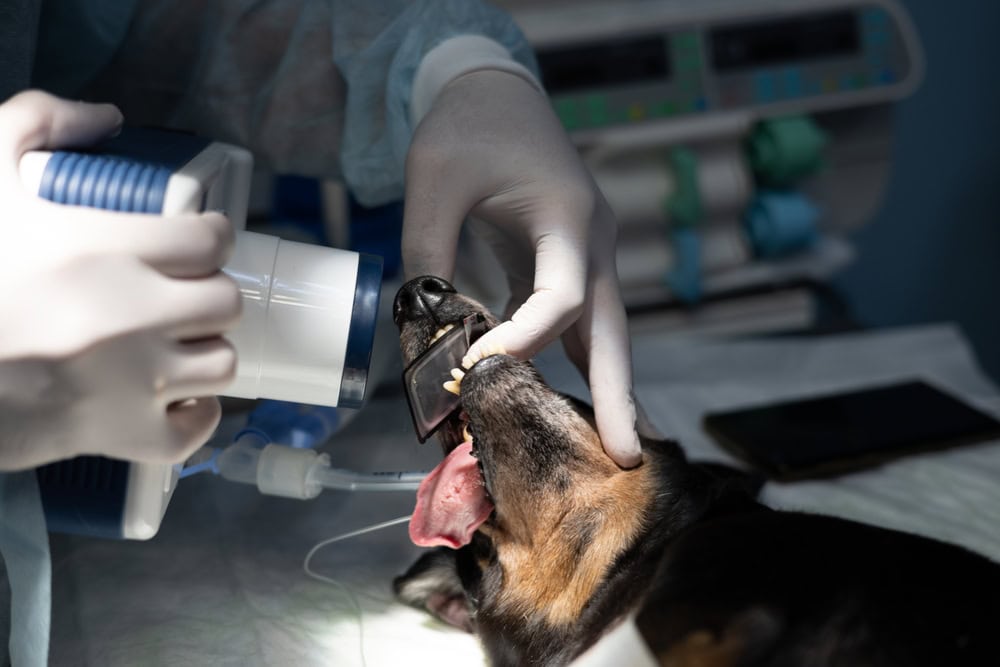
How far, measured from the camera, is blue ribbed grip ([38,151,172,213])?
67cm

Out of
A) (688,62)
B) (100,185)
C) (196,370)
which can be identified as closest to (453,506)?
(196,370)

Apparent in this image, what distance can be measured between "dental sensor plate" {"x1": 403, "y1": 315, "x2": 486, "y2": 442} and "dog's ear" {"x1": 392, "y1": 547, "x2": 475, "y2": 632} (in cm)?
19

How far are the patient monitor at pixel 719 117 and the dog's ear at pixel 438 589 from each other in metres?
0.85

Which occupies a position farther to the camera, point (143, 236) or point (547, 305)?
point (547, 305)

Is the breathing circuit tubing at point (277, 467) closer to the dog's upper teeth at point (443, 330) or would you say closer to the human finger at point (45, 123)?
the dog's upper teeth at point (443, 330)

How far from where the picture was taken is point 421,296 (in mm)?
882

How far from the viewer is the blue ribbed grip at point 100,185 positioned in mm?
674

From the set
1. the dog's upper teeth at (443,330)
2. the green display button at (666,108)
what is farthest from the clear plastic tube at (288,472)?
the green display button at (666,108)

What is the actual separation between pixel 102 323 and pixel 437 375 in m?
0.34

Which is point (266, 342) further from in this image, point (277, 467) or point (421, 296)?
point (277, 467)

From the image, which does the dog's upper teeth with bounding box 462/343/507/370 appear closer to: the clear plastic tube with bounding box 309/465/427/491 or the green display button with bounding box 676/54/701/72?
the clear plastic tube with bounding box 309/465/427/491

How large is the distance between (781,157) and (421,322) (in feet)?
3.51

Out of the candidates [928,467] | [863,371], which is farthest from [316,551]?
[863,371]

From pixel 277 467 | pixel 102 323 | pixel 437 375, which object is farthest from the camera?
pixel 277 467
